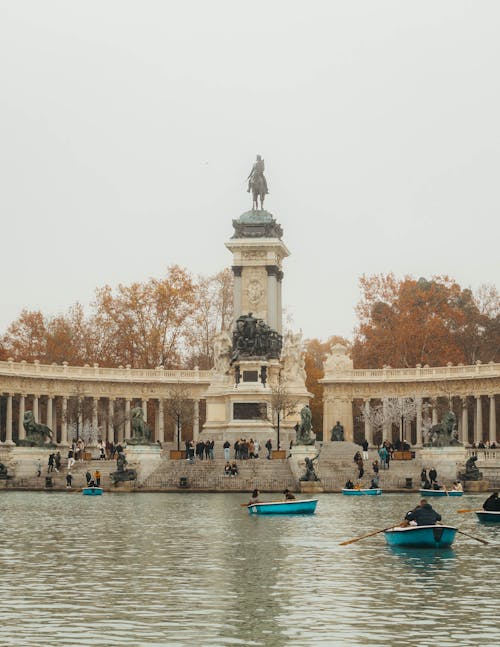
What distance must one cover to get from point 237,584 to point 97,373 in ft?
237

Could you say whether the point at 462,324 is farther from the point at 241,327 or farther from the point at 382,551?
the point at 382,551

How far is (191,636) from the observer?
18.6 meters

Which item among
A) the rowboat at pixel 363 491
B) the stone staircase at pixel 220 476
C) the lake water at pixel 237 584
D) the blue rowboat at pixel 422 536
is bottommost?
the lake water at pixel 237 584

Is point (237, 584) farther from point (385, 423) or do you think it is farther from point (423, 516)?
point (385, 423)

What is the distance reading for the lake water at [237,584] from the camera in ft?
62.0

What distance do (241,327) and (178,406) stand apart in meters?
8.93

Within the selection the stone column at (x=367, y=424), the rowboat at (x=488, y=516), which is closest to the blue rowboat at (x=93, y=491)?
the rowboat at (x=488, y=516)

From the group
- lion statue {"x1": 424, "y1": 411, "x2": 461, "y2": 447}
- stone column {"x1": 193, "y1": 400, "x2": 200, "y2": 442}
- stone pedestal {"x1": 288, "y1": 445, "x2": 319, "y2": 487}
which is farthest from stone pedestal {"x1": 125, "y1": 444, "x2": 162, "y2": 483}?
stone column {"x1": 193, "y1": 400, "x2": 200, "y2": 442}

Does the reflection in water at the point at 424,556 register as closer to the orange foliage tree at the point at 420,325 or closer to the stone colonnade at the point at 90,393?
the stone colonnade at the point at 90,393

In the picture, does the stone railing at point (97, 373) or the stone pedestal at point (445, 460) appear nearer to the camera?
the stone pedestal at point (445, 460)

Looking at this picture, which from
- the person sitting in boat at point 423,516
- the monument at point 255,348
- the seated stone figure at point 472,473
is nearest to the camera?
the person sitting in boat at point 423,516

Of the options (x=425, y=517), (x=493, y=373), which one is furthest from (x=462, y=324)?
(x=425, y=517)

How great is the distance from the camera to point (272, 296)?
80.4 m

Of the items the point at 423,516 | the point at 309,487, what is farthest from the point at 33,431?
the point at 423,516
